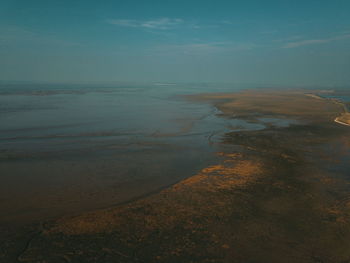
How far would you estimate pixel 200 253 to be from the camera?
6668mm

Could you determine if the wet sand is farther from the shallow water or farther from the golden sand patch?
the shallow water

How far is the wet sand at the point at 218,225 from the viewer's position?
6.60 m

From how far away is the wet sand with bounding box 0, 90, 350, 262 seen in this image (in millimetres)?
6602

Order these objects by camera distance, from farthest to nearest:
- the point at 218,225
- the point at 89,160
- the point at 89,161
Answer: the point at 89,160
the point at 89,161
the point at 218,225

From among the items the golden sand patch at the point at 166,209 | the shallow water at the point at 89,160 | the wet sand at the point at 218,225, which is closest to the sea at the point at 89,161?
the shallow water at the point at 89,160

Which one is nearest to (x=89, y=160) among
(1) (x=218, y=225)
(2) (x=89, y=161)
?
(2) (x=89, y=161)

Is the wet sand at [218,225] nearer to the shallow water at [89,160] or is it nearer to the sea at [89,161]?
the sea at [89,161]

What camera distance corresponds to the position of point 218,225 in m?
7.97

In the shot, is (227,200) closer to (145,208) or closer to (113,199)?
(145,208)

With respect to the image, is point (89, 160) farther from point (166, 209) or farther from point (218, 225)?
point (218, 225)

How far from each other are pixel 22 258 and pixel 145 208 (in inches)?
152

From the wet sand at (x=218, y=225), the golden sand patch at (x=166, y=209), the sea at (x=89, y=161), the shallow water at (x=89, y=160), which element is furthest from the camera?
the shallow water at (x=89, y=160)

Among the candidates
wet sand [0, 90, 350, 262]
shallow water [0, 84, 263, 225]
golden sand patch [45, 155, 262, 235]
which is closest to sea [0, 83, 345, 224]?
shallow water [0, 84, 263, 225]

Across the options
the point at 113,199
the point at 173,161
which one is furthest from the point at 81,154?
the point at 113,199
